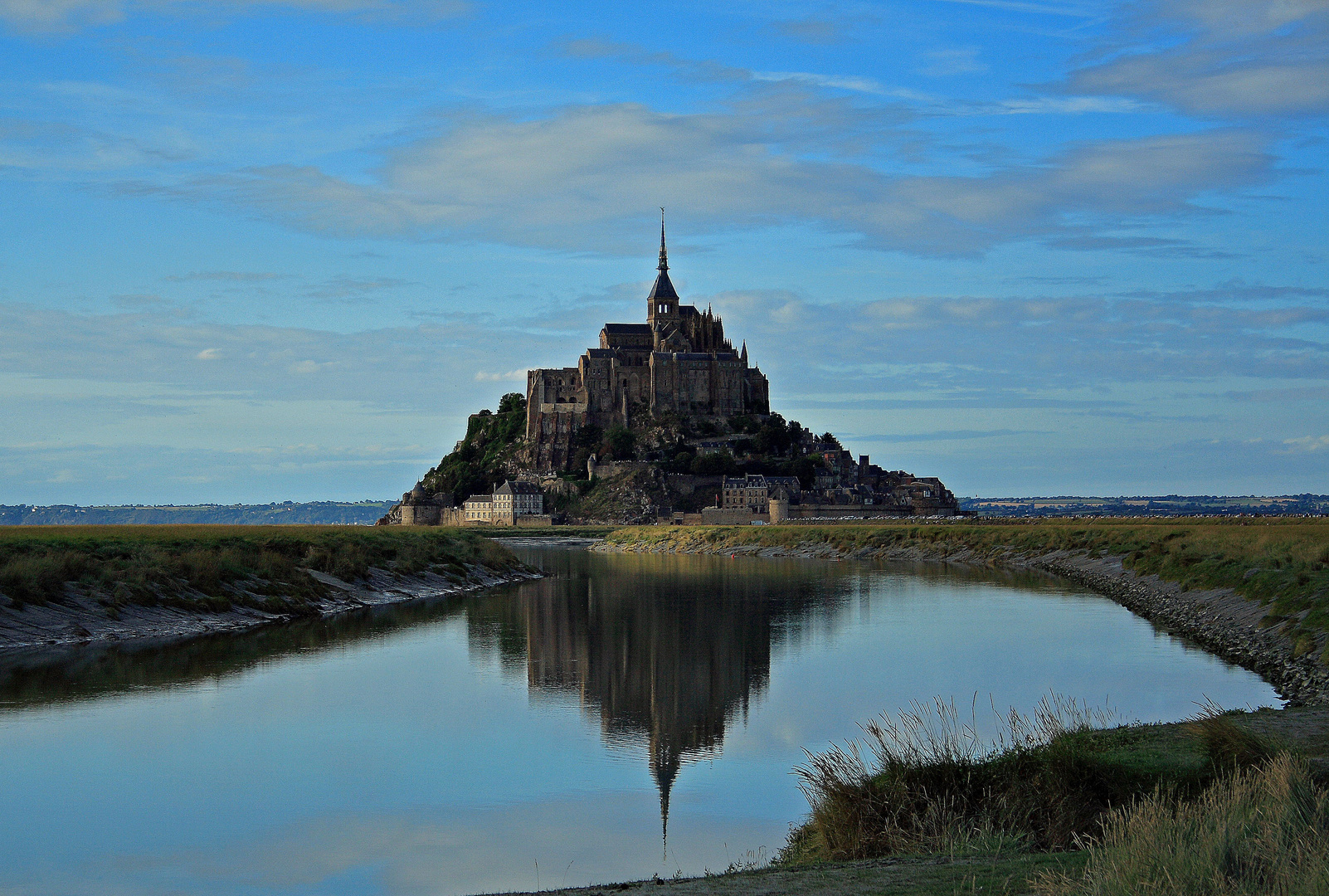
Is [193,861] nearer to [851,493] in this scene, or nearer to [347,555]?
[347,555]

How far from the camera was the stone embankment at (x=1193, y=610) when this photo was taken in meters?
18.4

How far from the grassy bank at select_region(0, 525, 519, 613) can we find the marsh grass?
20.3 meters

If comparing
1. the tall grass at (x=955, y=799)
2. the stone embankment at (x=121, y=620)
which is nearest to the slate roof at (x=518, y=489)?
the stone embankment at (x=121, y=620)

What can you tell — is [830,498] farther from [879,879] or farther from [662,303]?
[879,879]

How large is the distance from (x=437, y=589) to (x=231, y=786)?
28.8 metres

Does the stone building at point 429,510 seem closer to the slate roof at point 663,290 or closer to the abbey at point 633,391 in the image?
the abbey at point 633,391

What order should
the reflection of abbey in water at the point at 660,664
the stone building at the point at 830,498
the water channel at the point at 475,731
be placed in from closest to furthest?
the water channel at the point at 475,731
the reflection of abbey in water at the point at 660,664
the stone building at the point at 830,498

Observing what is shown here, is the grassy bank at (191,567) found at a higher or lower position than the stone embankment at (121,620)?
higher

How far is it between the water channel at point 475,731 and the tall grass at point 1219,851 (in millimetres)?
4580

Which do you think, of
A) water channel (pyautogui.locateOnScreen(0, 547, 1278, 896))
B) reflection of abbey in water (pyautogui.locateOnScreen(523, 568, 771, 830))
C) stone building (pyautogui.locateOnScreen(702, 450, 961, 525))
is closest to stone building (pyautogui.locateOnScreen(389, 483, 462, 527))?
stone building (pyautogui.locateOnScreen(702, 450, 961, 525))

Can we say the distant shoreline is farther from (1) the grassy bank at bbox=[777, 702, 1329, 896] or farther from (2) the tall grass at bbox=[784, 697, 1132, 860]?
(1) the grassy bank at bbox=[777, 702, 1329, 896]

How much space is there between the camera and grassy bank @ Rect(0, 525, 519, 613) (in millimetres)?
26047

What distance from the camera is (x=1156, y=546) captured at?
44.6 metres

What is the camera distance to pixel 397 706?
1933 centimetres
